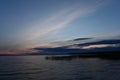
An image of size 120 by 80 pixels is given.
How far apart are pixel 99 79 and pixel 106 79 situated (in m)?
1.44

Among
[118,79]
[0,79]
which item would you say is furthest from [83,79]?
[0,79]

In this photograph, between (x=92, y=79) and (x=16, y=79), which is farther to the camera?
(x=16, y=79)

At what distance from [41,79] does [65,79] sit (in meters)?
5.30

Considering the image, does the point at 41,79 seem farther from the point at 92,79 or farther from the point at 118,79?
the point at 118,79

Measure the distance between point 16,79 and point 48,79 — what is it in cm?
718

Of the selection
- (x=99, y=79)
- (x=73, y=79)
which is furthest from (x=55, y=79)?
(x=99, y=79)

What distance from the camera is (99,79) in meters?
37.1

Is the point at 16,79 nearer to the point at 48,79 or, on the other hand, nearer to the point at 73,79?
the point at 48,79

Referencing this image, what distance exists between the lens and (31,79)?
39500mm

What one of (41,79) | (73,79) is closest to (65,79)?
(73,79)

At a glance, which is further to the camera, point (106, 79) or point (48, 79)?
point (48, 79)

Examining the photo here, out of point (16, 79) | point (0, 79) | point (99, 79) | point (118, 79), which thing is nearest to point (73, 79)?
point (99, 79)

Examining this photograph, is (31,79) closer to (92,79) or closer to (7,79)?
(7,79)

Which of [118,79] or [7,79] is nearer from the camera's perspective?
[118,79]
